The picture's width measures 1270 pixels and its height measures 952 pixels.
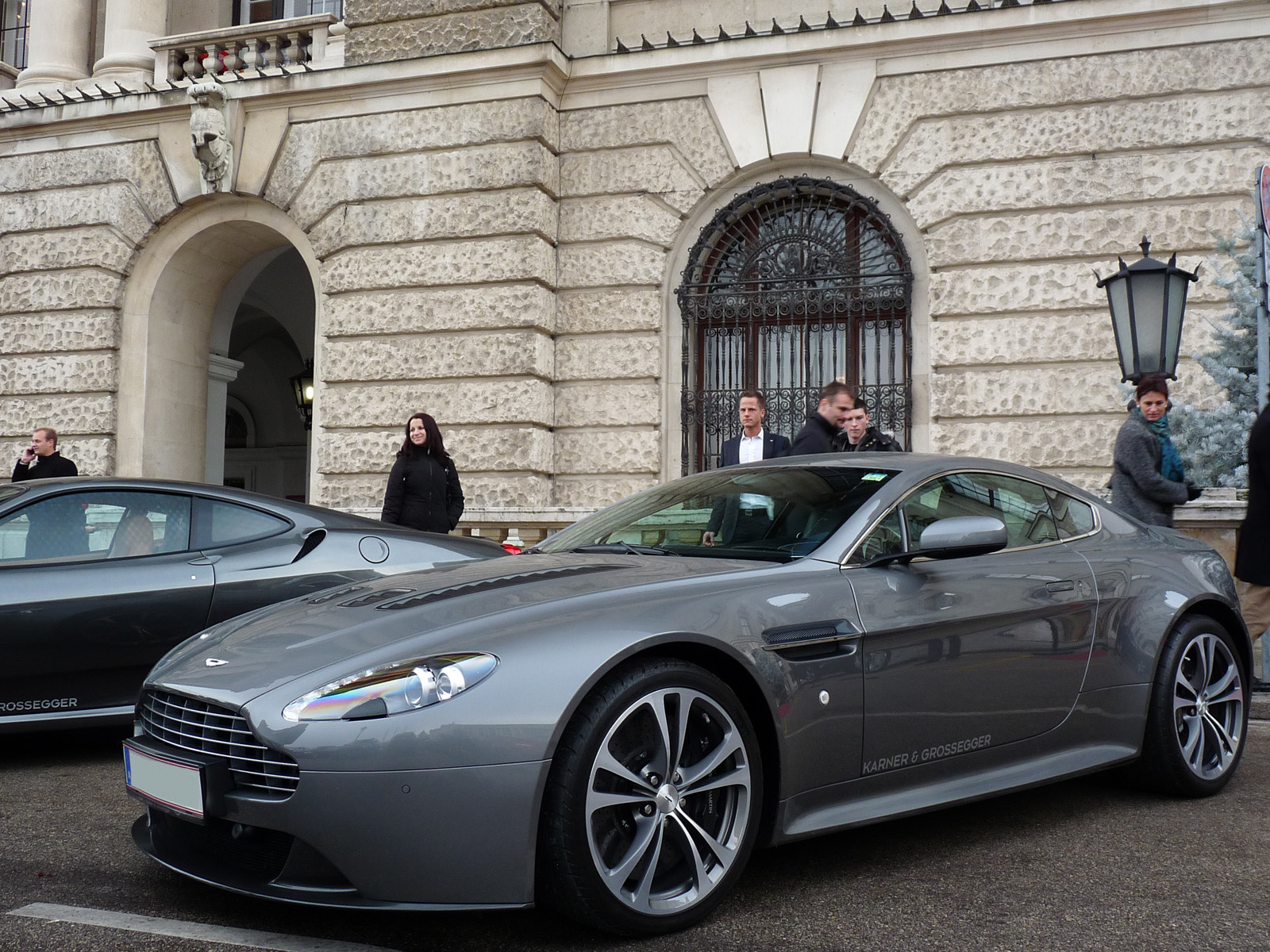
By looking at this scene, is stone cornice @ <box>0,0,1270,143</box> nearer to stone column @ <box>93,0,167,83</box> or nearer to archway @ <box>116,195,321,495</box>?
stone column @ <box>93,0,167,83</box>

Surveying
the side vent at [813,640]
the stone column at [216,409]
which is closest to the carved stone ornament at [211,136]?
the stone column at [216,409]

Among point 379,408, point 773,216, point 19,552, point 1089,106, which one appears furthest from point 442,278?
point 19,552

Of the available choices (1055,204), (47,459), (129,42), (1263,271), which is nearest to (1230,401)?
(1263,271)

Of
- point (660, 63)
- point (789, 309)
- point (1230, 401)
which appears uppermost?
point (660, 63)

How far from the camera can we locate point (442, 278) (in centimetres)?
1183

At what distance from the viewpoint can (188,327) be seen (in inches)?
542

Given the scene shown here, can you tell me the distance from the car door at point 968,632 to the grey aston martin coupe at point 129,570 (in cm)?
261

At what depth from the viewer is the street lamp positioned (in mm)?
7820

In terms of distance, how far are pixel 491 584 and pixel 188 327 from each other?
11.8 metres

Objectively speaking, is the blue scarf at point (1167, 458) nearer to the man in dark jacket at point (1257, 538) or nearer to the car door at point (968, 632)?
the man in dark jacket at point (1257, 538)

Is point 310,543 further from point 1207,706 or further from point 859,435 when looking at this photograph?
point 1207,706

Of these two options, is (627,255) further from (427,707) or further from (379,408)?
(427,707)

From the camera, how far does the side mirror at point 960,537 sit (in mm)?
3363

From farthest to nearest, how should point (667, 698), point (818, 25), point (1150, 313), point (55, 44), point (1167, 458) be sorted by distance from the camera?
1. point (55, 44)
2. point (818, 25)
3. point (1150, 313)
4. point (1167, 458)
5. point (667, 698)
